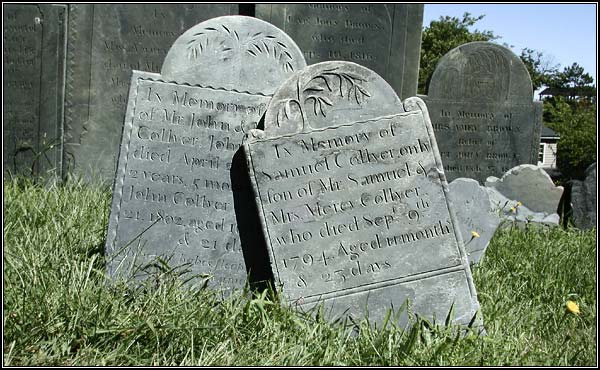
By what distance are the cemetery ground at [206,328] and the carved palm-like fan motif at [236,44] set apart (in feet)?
4.01

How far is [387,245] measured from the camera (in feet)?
12.3

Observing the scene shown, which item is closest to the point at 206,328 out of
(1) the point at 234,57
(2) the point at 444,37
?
(1) the point at 234,57

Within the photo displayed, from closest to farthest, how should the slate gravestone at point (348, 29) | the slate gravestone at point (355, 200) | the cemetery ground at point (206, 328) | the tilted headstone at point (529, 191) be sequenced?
the cemetery ground at point (206, 328) < the slate gravestone at point (355, 200) < the tilted headstone at point (529, 191) < the slate gravestone at point (348, 29)

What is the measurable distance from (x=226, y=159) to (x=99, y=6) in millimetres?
4217

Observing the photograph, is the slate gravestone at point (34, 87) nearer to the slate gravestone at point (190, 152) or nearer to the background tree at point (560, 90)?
the slate gravestone at point (190, 152)

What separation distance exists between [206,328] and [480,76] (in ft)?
18.1

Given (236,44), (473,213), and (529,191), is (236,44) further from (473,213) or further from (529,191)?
(529,191)

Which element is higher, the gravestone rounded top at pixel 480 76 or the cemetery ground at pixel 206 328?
the gravestone rounded top at pixel 480 76

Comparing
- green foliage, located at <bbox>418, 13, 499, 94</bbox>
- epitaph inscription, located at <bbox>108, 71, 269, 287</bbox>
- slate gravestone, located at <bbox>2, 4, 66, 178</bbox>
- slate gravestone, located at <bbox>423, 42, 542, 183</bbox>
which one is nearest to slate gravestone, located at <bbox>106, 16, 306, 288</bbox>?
epitaph inscription, located at <bbox>108, 71, 269, 287</bbox>

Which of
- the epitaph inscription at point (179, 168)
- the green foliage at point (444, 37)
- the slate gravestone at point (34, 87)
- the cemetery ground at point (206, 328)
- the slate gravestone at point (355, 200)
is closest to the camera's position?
the cemetery ground at point (206, 328)

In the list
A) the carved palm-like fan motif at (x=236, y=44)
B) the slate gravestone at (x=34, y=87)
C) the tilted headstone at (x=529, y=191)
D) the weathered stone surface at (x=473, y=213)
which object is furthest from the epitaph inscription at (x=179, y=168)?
the tilted headstone at (x=529, y=191)

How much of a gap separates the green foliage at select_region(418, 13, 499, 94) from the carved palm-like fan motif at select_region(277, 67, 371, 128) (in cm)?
Answer: 3125

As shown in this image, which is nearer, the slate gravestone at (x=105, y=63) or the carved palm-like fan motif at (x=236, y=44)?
the carved palm-like fan motif at (x=236, y=44)

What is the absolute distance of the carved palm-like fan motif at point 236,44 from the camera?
4.10 meters
